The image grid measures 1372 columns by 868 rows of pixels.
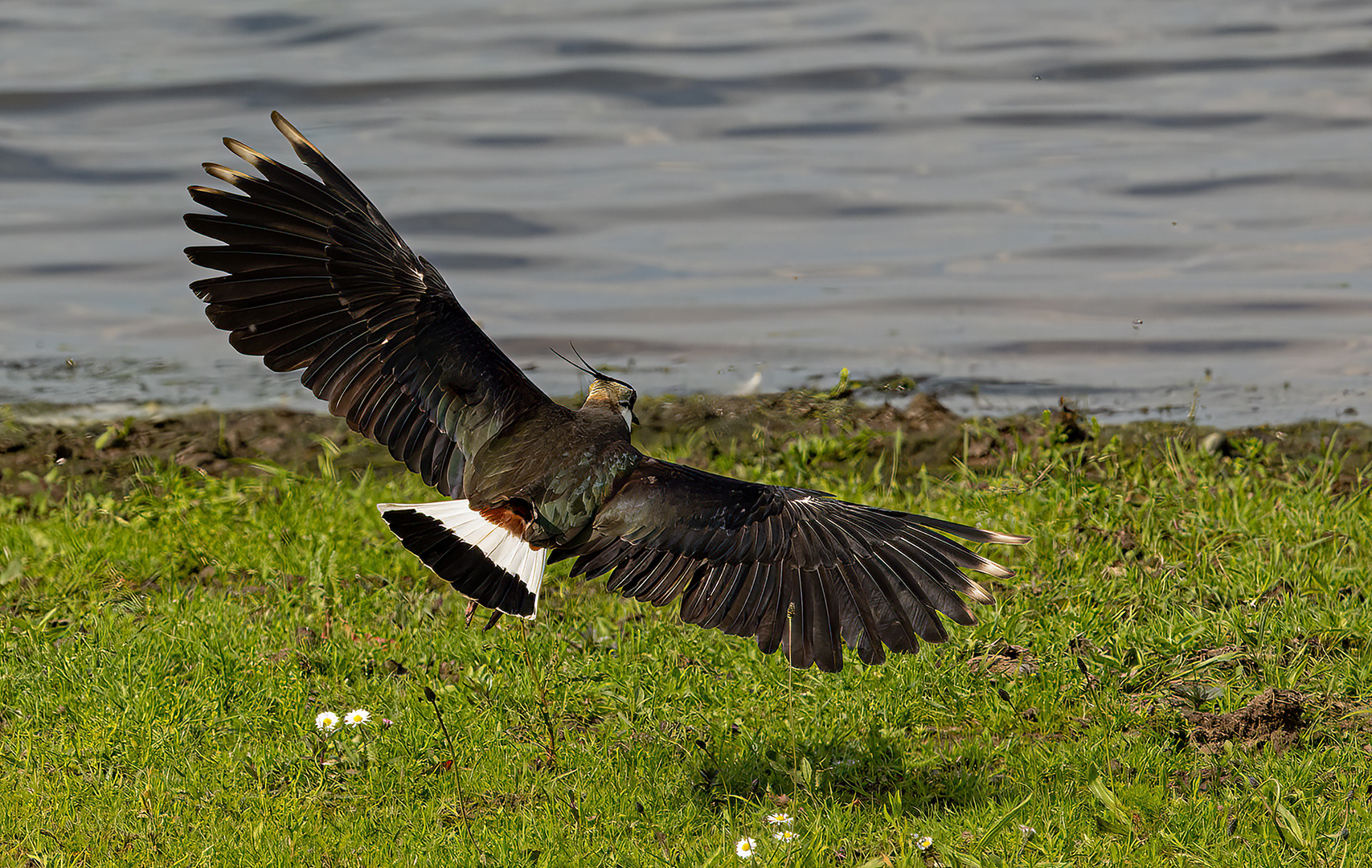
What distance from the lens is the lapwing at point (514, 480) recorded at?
3562mm

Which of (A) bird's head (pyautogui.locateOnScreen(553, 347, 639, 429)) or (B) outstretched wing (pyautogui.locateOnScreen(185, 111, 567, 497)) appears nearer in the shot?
(B) outstretched wing (pyautogui.locateOnScreen(185, 111, 567, 497))

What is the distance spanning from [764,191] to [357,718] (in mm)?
7781

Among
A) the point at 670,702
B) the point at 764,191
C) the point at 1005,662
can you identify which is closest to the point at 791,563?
the point at 670,702

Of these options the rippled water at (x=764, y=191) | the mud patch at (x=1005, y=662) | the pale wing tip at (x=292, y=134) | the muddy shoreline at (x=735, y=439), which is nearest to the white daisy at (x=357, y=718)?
the pale wing tip at (x=292, y=134)

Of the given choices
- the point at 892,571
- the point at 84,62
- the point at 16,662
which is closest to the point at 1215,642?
the point at 892,571

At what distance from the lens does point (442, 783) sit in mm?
3887

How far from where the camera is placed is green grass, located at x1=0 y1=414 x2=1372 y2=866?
3588 millimetres

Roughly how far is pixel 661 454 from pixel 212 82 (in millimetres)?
9272

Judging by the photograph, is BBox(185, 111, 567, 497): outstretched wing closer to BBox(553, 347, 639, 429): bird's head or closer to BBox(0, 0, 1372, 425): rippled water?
BBox(553, 347, 639, 429): bird's head

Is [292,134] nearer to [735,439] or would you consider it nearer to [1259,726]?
[735,439]

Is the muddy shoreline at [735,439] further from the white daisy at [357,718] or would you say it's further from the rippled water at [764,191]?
the white daisy at [357,718]

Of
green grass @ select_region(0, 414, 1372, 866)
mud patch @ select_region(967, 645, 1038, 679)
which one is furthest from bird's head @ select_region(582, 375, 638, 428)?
mud patch @ select_region(967, 645, 1038, 679)

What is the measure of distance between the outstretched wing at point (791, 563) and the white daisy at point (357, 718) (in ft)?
2.91

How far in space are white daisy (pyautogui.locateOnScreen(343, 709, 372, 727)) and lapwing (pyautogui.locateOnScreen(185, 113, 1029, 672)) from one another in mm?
567
